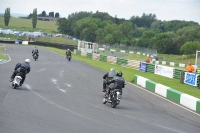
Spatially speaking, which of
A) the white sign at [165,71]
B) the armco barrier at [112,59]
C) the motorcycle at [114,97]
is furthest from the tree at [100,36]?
the motorcycle at [114,97]

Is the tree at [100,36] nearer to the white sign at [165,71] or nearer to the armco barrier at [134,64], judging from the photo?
the armco barrier at [134,64]

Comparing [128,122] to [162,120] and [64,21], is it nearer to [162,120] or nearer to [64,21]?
[162,120]

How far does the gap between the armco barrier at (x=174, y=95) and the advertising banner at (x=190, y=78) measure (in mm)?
4702

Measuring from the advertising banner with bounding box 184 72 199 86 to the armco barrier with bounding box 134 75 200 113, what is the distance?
15.4 ft

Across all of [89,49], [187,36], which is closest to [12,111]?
[89,49]

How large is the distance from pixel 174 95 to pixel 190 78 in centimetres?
1021

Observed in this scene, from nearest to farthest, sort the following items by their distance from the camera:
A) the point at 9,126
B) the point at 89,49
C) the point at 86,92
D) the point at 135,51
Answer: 1. the point at 9,126
2. the point at 86,92
3. the point at 89,49
4. the point at 135,51

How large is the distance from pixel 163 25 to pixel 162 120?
182012 millimetres

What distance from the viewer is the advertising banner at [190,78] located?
99.0ft

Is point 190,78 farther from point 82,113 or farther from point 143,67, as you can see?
point 82,113

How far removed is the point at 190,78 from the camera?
1219 inches

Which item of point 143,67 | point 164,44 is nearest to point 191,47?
point 164,44

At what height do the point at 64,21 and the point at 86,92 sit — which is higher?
the point at 64,21

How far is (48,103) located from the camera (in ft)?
53.3
